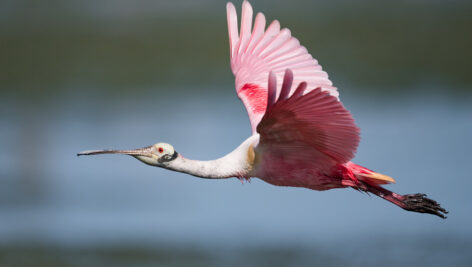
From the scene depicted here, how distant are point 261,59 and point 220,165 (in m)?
0.91

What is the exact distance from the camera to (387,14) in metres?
14.1

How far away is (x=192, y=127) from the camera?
10.2 metres

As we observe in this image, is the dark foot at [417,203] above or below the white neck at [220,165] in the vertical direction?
below

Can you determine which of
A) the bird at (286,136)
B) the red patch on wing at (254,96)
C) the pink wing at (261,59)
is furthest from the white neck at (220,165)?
the red patch on wing at (254,96)

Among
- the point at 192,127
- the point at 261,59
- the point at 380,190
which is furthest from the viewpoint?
the point at 192,127

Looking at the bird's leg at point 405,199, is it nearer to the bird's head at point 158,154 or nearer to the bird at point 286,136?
the bird at point 286,136

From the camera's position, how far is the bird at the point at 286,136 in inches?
169

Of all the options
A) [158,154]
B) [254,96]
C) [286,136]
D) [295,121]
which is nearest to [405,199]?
[286,136]

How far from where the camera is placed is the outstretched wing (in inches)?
163

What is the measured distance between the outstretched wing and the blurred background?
2.02m

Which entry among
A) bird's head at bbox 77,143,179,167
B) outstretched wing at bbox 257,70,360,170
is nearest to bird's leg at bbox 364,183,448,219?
outstretched wing at bbox 257,70,360,170

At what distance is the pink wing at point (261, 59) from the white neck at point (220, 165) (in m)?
0.47

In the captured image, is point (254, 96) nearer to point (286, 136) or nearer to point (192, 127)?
point (286, 136)

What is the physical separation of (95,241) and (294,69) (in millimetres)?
2727
